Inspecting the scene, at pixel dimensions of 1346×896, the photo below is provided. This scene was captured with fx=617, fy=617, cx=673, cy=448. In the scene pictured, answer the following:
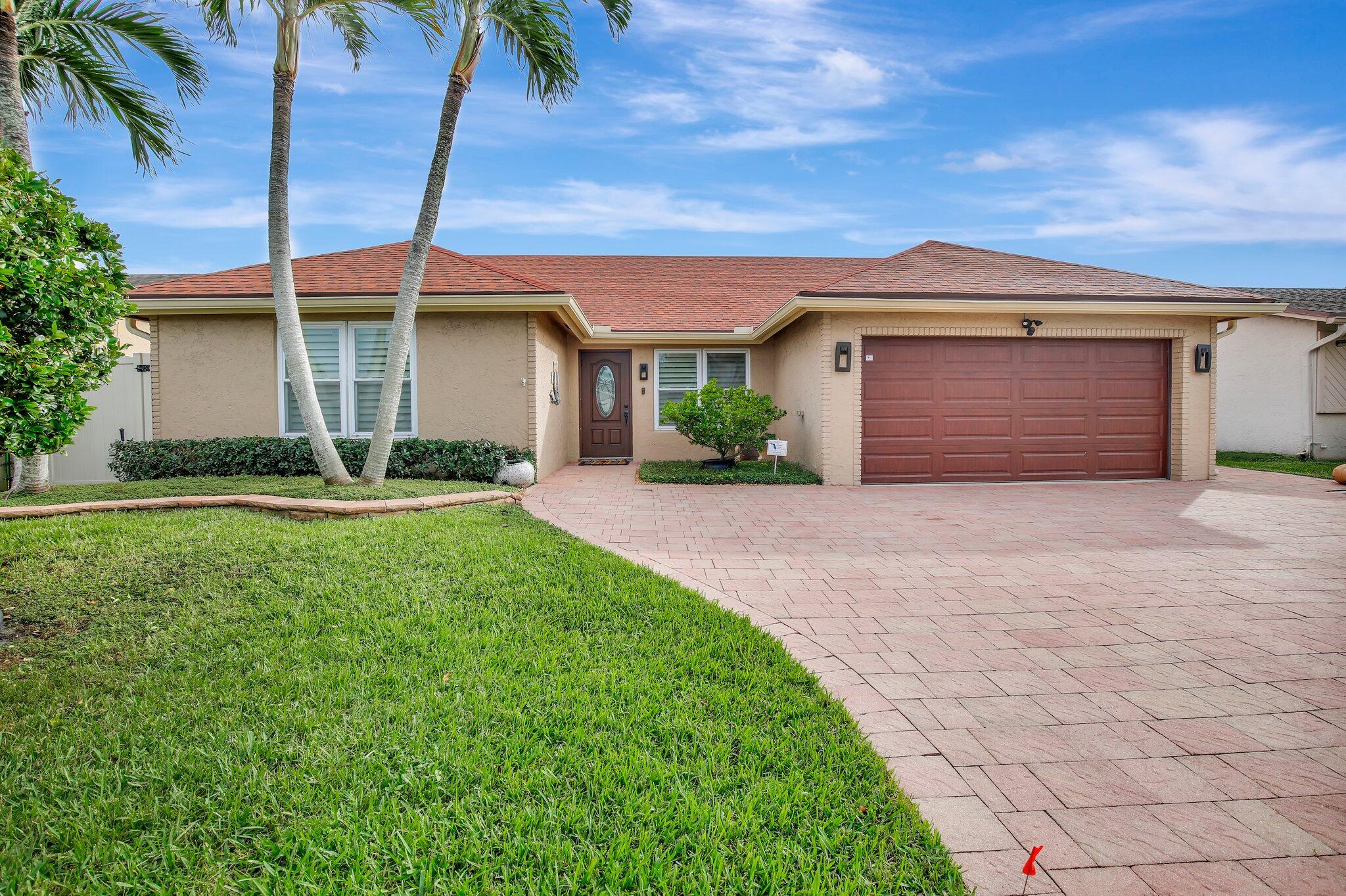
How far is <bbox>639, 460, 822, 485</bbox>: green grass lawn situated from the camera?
10.1 meters

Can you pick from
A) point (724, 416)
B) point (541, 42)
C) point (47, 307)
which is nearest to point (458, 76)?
point (541, 42)

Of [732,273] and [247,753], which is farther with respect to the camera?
[732,273]

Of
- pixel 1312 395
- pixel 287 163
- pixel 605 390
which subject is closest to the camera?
pixel 287 163

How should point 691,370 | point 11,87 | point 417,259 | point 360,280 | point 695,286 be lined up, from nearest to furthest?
point 11,87 < point 417,259 < point 360,280 < point 691,370 < point 695,286

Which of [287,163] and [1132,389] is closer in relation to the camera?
[287,163]

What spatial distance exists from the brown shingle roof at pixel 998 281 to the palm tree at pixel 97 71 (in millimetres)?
9338

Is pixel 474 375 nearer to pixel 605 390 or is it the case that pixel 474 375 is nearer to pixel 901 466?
pixel 605 390

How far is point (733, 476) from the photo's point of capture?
10.3 m

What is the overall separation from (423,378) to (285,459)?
7.49ft

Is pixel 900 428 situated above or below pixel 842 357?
below

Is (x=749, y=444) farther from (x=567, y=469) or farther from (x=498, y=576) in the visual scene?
(x=498, y=576)

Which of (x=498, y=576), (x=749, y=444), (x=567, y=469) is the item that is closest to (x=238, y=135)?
(x=567, y=469)

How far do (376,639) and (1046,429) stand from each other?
1051cm

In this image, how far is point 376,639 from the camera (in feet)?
10.4
